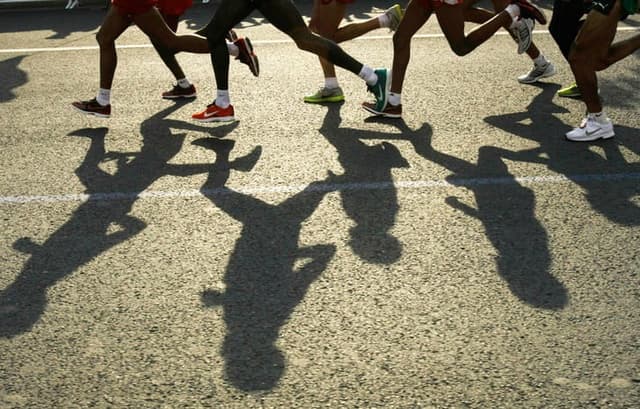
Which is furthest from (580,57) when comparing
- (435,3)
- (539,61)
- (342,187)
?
(342,187)

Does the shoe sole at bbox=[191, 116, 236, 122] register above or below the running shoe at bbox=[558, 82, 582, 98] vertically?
above

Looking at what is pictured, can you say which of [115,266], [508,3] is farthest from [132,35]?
[115,266]

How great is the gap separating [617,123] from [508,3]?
1.68 m

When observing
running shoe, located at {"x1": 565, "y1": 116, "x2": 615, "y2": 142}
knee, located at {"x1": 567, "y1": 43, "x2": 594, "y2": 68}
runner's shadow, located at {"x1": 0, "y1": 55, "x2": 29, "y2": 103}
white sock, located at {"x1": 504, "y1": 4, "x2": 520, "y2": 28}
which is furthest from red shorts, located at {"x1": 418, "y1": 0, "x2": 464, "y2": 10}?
runner's shadow, located at {"x1": 0, "y1": 55, "x2": 29, "y2": 103}

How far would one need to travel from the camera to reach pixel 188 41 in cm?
780

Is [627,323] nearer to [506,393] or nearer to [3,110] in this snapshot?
[506,393]

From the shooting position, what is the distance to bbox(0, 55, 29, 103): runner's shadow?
8.88 metres

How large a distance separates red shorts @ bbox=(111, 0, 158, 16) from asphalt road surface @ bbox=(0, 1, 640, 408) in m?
0.87

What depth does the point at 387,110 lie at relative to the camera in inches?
301

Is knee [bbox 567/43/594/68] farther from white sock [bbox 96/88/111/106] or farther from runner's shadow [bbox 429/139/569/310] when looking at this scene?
white sock [bbox 96/88/111/106]

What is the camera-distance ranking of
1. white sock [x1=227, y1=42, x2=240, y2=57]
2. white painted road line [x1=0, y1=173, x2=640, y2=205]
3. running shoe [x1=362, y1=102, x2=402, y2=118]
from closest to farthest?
white painted road line [x1=0, y1=173, x2=640, y2=205]
running shoe [x1=362, y1=102, x2=402, y2=118]
white sock [x1=227, y1=42, x2=240, y2=57]

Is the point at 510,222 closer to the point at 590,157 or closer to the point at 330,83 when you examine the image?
the point at 590,157

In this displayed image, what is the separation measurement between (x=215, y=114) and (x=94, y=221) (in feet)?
6.60

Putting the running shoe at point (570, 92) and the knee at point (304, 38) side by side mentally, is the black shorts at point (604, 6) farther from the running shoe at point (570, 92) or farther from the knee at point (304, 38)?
the knee at point (304, 38)
